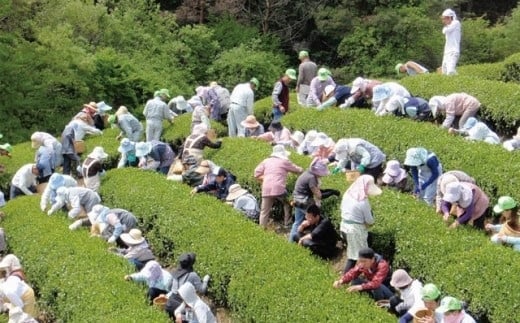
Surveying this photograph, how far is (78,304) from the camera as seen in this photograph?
1084cm

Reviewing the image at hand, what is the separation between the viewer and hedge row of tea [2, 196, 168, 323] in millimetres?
10391

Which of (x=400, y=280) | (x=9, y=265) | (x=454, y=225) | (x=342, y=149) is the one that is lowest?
(x=9, y=265)

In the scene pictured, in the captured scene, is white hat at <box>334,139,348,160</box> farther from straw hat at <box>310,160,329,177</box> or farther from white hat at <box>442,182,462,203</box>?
white hat at <box>442,182,462,203</box>

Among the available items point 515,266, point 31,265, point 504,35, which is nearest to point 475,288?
point 515,266

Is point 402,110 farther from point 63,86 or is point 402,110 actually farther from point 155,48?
point 155,48

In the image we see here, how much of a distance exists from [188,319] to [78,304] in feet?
6.83

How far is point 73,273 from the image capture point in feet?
38.3

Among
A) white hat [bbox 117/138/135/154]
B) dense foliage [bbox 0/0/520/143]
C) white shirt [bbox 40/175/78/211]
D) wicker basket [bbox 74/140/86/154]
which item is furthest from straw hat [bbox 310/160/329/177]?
dense foliage [bbox 0/0/520/143]

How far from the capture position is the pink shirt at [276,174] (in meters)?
12.5

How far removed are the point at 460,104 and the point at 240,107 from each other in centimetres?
533

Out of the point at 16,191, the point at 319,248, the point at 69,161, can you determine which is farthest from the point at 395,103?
the point at 16,191

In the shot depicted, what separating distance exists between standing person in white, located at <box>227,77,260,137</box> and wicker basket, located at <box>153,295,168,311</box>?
7.12 meters

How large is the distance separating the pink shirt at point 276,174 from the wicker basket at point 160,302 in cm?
292

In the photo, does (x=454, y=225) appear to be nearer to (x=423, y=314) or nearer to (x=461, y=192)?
(x=461, y=192)
